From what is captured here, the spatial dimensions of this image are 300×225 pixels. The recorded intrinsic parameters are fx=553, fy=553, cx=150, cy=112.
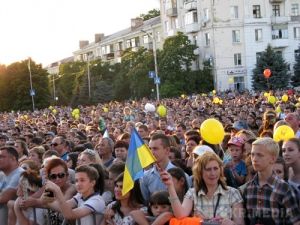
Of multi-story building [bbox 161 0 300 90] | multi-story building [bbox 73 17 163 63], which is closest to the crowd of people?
multi-story building [bbox 161 0 300 90]

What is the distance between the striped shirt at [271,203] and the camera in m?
4.88

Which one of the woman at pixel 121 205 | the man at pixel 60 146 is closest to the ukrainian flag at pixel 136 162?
the woman at pixel 121 205

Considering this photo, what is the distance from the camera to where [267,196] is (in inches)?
197

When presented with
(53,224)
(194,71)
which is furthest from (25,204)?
(194,71)

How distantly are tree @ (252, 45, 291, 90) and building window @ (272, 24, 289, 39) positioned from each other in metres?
8.24

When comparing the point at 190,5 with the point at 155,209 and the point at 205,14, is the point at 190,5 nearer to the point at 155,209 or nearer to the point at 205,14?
the point at 205,14

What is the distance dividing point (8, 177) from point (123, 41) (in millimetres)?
82590

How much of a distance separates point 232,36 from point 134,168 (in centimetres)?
5982

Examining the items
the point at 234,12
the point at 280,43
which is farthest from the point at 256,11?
the point at 280,43

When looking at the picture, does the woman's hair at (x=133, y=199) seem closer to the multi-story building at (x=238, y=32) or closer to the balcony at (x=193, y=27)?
the multi-story building at (x=238, y=32)

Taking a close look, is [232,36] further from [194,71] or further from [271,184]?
[271,184]

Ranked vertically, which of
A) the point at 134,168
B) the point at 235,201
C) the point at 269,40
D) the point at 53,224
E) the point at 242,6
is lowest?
the point at 53,224

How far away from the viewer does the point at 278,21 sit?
2584 inches

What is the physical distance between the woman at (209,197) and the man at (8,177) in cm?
301
